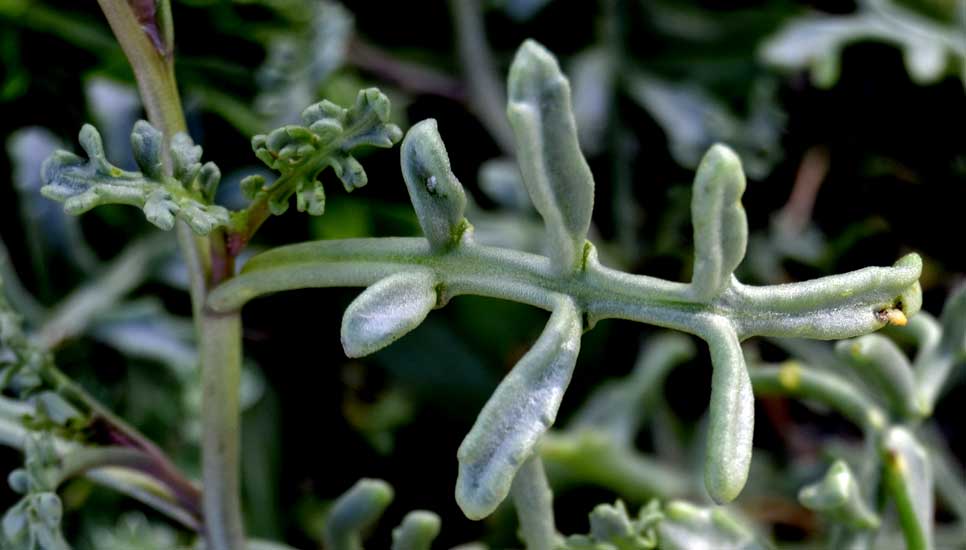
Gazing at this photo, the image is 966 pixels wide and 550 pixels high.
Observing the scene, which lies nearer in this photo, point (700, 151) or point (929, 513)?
point (929, 513)

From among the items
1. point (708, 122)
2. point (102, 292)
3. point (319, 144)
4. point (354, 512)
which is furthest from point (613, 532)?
point (708, 122)

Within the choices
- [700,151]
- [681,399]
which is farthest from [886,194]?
[681,399]

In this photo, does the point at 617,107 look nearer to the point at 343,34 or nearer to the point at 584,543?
the point at 343,34

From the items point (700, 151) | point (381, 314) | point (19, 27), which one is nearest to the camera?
point (381, 314)

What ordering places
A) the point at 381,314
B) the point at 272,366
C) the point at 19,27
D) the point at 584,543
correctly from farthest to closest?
the point at 272,366 < the point at 19,27 < the point at 584,543 < the point at 381,314

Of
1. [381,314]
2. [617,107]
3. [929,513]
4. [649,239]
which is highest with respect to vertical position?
[617,107]

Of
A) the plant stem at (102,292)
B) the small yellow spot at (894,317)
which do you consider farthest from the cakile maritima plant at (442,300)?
the plant stem at (102,292)

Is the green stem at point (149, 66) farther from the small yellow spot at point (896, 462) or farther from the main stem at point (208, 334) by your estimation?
the small yellow spot at point (896, 462)
